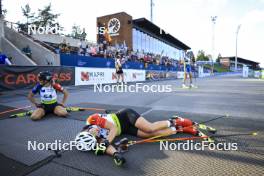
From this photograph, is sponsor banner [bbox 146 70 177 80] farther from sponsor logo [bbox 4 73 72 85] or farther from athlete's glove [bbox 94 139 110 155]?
athlete's glove [bbox 94 139 110 155]

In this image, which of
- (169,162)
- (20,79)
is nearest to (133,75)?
(20,79)

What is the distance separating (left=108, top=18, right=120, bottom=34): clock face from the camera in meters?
33.5

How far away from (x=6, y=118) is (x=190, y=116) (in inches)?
187

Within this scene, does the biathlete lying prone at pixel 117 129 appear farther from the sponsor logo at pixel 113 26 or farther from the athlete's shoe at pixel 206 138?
the sponsor logo at pixel 113 26

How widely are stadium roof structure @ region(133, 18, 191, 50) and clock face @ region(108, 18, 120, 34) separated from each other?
2715mm

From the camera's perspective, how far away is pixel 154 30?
1581 inches

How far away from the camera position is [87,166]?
2947 millimetres

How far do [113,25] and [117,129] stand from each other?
3204 cm

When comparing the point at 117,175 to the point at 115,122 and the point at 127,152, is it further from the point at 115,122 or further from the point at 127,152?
the point at 115,122

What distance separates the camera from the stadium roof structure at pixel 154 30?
34.9 metres

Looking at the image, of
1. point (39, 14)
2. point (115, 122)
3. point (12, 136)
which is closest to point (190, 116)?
point (115, 122)

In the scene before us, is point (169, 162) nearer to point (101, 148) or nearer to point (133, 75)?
point (101, 148)

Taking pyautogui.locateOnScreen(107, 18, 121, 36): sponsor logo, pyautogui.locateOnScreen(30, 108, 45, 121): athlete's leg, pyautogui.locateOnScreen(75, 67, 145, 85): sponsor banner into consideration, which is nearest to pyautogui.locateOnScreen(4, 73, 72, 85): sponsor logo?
pyautogui.locateOnScreen(75, 67, 145, 85): sponsor banner

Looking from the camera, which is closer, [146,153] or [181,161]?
[181,161]
